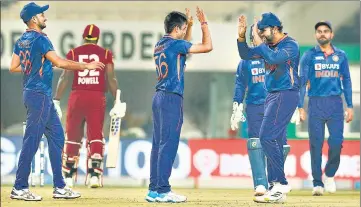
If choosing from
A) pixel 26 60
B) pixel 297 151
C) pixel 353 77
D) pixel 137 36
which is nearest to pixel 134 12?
pixel 137 36

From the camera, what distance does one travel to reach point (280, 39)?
439 inches

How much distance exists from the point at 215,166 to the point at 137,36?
4598 millimetres

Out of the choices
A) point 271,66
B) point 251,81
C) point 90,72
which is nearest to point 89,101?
point 90,72

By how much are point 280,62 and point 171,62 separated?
108 cm

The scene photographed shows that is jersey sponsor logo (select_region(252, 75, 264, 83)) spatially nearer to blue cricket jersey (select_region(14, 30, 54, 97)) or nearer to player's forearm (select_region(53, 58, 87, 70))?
player's forearm (select_region(53, 58, 87, 70))

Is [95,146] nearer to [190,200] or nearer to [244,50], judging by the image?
[190,200]

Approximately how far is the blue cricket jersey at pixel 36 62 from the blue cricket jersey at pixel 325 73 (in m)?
3.50

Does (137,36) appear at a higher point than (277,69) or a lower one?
higher

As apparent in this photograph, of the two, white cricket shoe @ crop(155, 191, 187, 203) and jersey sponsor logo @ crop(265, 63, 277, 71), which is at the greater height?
jersey sponsor logo @ crop(265, 63, 277, 71)

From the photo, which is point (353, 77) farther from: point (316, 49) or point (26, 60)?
point (26, 60)

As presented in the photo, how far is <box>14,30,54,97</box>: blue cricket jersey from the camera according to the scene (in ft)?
36.5

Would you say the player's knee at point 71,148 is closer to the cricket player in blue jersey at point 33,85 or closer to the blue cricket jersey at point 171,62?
the cricket player in blue jersey at point 33,85

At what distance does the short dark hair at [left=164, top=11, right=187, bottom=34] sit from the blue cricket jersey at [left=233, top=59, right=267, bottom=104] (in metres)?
1.53

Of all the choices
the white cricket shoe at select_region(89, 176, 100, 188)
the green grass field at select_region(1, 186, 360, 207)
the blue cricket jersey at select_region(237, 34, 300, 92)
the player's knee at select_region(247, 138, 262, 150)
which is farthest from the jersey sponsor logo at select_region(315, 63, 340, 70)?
the white cricket shoe at select_region(89, 176, 100, 188)
